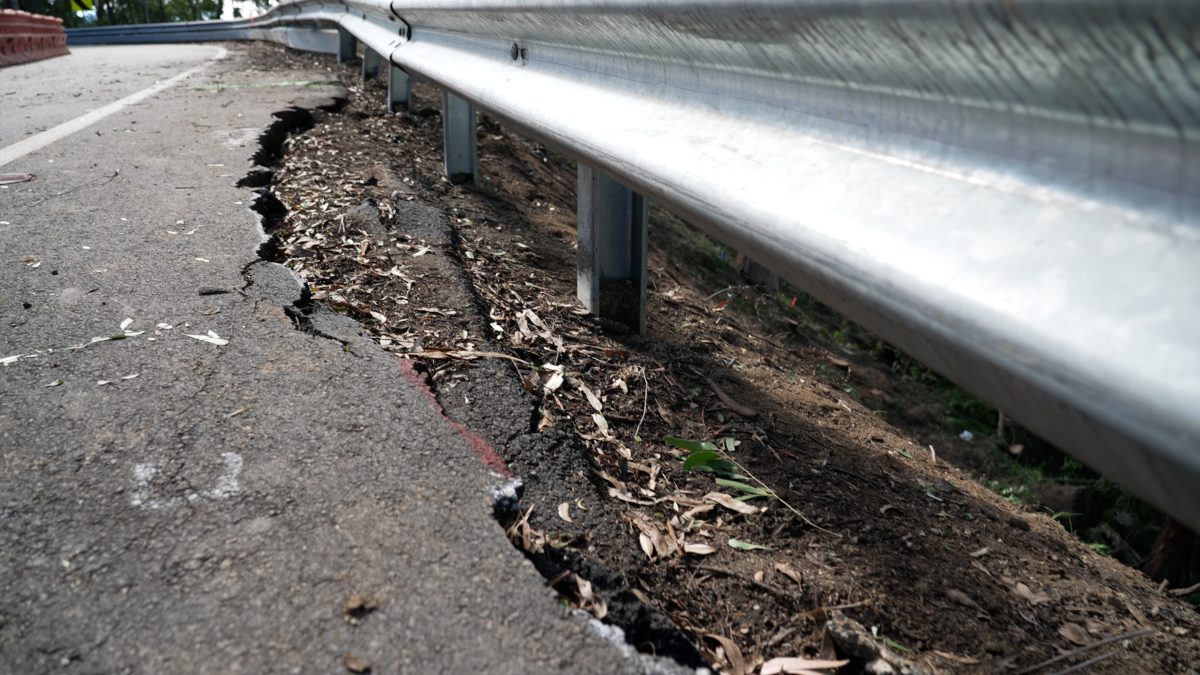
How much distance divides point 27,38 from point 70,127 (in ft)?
28.5

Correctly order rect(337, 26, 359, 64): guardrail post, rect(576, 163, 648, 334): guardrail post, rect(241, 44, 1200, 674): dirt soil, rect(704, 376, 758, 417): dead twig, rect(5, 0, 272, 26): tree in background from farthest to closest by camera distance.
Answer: rect(5, 0, 272, 26): tree in background, rect(337, 26, 359, 64): guardrail post, rect(576, 163, 648, 334): guardrail post, rect(704, 376, 758, 417): dead twig, rect(241, 44, 1200, 674): dirt soil

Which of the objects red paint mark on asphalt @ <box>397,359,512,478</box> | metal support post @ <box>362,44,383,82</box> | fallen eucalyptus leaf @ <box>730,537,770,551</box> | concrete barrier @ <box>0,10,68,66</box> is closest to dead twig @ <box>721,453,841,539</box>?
fallen eucalyptus leaf @ <box>730,537,770,551</box>

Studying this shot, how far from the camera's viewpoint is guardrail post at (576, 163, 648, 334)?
3299 mm

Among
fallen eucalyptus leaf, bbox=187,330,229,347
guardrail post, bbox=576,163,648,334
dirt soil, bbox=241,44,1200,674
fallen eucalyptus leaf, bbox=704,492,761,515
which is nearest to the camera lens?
dirt soil, bbox=241,44,1200,674

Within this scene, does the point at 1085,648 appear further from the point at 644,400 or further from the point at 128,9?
the point at 128,9

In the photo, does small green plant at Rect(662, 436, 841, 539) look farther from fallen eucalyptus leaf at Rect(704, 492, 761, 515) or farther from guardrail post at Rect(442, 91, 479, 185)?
guardrail post at Rect(442, 91, 479, 185)

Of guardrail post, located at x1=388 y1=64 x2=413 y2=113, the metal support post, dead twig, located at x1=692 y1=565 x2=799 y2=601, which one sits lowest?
dead twig, located at x1=692 y1=565 x2=799 y2=601

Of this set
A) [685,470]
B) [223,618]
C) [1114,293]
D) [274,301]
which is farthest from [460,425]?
[1114,293]

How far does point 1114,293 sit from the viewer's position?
32.1 inches

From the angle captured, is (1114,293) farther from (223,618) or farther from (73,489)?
(73,489)

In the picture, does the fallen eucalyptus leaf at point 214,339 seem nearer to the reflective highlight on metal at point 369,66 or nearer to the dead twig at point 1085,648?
the dead twig at point 1085,648

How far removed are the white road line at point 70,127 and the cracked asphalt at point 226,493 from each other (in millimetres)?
1848

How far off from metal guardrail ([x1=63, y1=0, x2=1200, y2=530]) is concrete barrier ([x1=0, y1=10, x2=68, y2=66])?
42.2 feet

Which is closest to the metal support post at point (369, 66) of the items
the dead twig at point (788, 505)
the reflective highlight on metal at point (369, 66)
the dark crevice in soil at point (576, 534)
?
the reflective highlight on metal at point (369, 66)
